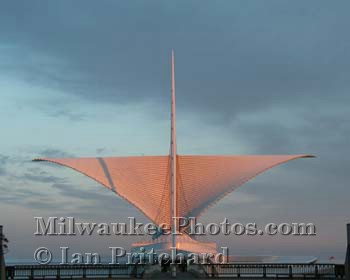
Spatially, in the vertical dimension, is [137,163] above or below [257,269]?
above

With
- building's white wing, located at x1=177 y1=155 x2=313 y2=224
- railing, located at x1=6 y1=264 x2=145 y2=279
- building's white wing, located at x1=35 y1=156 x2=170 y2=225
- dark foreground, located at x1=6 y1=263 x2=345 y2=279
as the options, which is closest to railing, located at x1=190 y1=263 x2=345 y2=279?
dark foreground, located at x1=6 y1=263 x2=345 y2=279

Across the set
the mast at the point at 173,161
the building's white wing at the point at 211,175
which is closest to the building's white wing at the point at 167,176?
the building's white wing at the point at 211,175

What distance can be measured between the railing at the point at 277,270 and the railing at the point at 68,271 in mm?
3505

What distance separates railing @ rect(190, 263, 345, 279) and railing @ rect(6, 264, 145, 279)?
11.5 feet

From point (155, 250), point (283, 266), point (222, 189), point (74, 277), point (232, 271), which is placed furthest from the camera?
point (222, 189)

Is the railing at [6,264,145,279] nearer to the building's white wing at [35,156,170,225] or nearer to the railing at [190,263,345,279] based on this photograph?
the railing at [190,263,345,279]

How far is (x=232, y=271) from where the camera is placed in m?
38.8

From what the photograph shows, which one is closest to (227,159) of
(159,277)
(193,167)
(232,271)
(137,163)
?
(193,167)

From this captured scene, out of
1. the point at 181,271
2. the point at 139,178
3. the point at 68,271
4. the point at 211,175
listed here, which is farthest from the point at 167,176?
the point at 68,271

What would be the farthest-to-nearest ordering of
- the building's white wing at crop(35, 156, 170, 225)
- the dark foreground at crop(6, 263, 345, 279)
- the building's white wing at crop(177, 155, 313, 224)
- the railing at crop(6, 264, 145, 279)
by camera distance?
the building's white wing at crop(35, 156, 170, 225)
the building's white wing at crop(177, 155, 313, 224)
the dark foreground at crop(6, 263, 345, 279)
the railing at crop(6, 264, 145, 279)

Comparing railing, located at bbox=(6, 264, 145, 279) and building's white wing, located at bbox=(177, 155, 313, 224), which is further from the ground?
building's white wing, located at bbox=(177, 155, 313, 224)

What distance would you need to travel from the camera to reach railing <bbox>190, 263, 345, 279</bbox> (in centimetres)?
3381

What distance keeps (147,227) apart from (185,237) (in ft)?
17.8

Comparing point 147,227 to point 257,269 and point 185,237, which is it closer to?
point 185,237
